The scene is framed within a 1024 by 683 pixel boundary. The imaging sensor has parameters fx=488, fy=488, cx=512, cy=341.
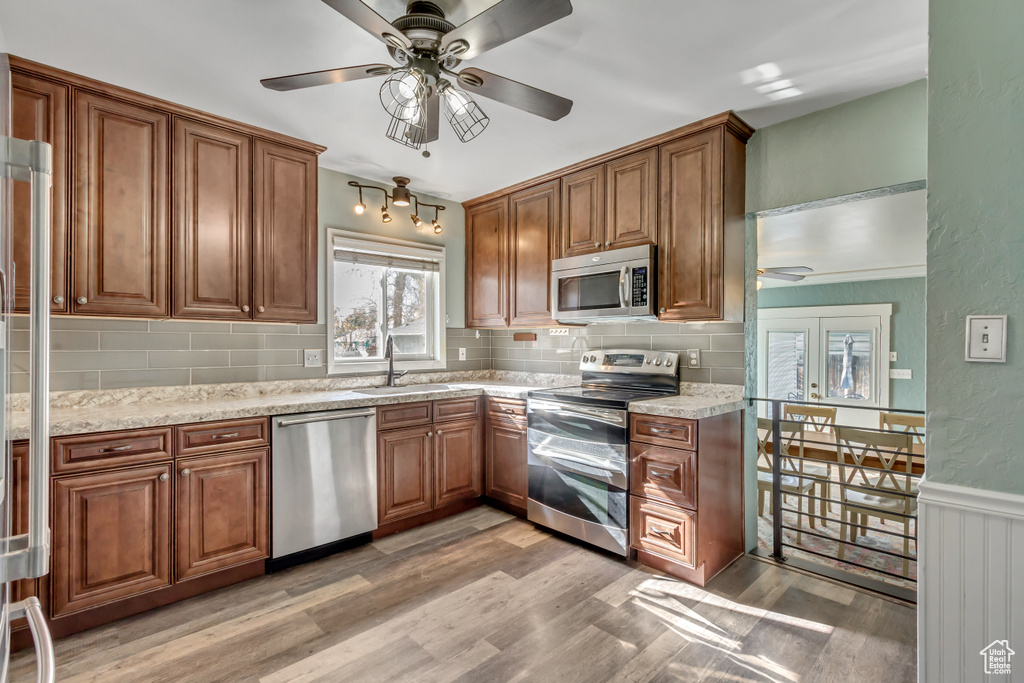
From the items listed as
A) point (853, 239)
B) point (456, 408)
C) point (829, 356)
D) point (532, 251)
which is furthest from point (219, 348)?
point (829, 356)

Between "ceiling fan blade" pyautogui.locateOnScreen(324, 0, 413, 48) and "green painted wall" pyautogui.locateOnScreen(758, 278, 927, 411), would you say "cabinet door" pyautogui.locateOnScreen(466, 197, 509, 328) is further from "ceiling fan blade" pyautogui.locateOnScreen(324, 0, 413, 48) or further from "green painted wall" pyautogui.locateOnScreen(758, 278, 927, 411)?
"green painted wall" pyautogui.locateOnScreen(758, 278, 927, 411)

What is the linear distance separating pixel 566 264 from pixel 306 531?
2269 mm

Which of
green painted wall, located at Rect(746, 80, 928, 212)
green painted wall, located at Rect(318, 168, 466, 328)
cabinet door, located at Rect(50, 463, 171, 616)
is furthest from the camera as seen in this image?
green painted wall, located at Rect(318, 168, 466, 328)

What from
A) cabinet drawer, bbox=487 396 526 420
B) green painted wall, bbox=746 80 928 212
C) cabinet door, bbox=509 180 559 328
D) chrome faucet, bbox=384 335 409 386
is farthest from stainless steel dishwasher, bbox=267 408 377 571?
green painted wall, bbox=746 80 928 212

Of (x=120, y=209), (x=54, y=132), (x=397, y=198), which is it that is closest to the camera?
(x=54, y=132)

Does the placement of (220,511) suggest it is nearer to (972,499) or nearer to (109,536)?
(109,536)

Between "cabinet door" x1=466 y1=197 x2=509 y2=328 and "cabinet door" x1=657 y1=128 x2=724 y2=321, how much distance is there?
1.37 meters

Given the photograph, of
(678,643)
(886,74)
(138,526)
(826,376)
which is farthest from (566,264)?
(826,376)

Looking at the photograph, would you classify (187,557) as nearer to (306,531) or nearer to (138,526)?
(138,526)

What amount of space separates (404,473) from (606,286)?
A: 5.75ft

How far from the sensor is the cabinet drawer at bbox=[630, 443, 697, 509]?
2.46 meters

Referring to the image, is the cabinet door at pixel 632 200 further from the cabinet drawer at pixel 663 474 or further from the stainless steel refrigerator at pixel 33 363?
the stainless steel refrigerator at pixel 33 363

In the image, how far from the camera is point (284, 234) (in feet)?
9.51

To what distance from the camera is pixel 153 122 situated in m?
2.44
